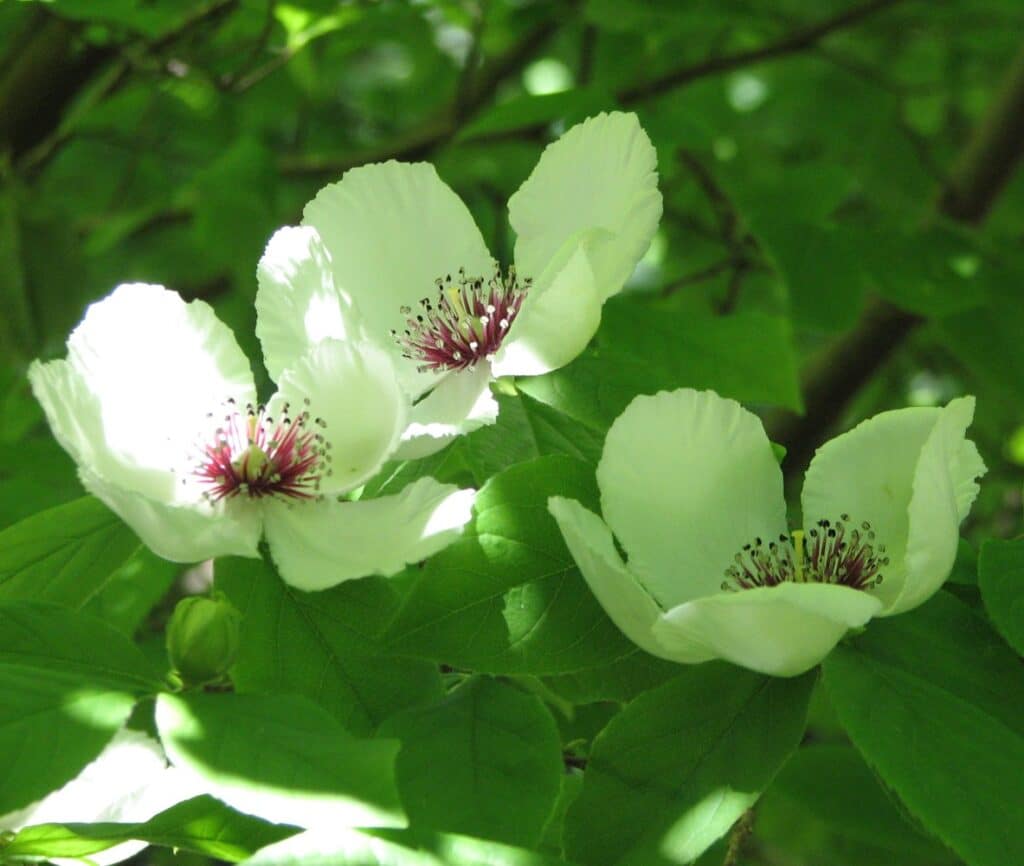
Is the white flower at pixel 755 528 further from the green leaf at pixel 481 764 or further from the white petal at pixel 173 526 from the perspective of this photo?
the white petal at pixel 173 526

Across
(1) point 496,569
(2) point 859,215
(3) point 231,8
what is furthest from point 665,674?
(2) point 859,215

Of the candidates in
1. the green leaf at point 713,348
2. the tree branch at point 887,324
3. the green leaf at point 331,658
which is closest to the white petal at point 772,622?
the green leaf at point 331,658

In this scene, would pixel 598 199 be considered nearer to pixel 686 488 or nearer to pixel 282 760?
pixel 686 488

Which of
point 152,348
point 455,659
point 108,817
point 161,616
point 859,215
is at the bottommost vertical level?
point 859,215

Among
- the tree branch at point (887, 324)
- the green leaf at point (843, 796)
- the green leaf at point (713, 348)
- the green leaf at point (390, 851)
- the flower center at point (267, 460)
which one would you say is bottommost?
the tree branch at point (887, 324)

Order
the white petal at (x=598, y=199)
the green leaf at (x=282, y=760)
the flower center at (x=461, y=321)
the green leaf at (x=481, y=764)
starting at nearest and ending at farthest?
the green leaf at (x=282, y=760)
the green leaf at (x=481, y=764)
the white petal at (x=598, y=199)
the flower center at (x=461, y=321)

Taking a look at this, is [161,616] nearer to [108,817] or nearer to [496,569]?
[108,817]
